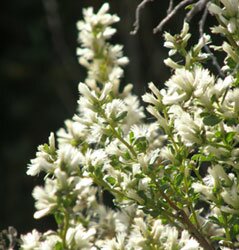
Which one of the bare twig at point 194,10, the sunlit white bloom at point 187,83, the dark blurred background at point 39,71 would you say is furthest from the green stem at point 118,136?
the dark blurred background at point 39,71

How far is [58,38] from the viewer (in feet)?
12.7

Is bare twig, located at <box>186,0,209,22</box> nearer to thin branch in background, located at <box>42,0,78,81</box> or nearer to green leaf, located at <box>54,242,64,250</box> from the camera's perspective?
green leaf, located at <box>54,242,64,250</box>

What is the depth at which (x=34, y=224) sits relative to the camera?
368cm

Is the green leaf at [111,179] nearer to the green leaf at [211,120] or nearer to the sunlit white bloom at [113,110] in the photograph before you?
the sunlit white bloom at [113,110]

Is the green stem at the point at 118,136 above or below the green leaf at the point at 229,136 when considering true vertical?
above

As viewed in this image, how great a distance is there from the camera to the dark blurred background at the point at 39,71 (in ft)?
12.5

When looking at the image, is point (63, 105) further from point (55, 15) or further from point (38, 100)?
point (55, 15)

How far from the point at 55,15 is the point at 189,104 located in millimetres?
3026

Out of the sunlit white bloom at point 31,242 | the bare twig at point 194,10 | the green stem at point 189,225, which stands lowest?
the green stem at point 189,225

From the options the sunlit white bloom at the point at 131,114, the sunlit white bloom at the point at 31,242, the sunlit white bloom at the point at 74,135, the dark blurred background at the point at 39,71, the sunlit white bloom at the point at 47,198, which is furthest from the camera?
the dark blurred background at the point at 39,71

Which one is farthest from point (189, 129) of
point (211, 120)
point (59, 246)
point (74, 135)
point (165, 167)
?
point (74, 135)

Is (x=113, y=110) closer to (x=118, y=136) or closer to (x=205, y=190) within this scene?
(x=118, y=136)

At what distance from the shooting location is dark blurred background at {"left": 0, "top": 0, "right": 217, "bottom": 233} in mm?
3805

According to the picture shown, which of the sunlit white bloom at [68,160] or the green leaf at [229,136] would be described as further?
the green leaf at [229,136]
